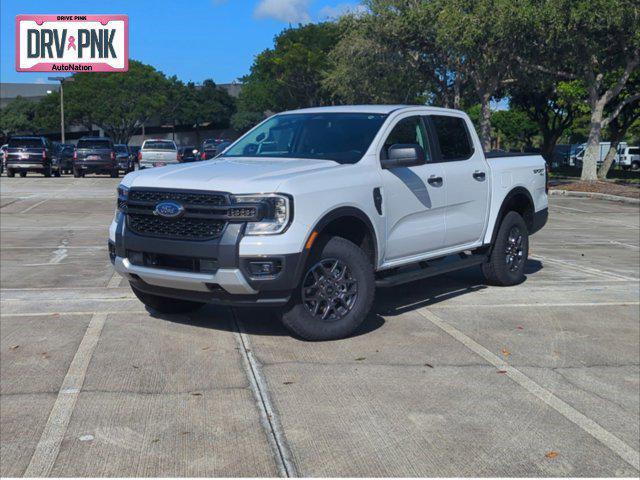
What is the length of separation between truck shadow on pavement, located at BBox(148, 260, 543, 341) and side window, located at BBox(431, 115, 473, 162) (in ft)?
4.98

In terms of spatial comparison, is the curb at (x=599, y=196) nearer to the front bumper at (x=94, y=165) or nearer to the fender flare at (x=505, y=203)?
the fender flare at (x=505, y=203)

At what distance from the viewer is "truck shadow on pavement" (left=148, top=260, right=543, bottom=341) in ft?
23.7

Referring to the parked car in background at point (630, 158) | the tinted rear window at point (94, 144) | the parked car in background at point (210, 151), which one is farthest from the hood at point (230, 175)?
the parked car in background at point (630, 158)

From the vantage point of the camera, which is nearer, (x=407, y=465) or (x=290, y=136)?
(x=407, y=465)

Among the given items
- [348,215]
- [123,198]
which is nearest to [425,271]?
[348,215]

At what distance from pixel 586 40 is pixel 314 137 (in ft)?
77.0

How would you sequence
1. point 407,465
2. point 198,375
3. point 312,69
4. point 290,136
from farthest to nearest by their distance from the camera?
point 312,69, point 290,136, point 198,375, point 407,465

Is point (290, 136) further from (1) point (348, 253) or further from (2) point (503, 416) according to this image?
(2) point (503, 416)

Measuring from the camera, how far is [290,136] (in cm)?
782

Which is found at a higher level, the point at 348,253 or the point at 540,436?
the point at 348,253

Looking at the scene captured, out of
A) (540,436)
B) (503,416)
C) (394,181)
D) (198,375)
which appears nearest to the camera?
(540,436)

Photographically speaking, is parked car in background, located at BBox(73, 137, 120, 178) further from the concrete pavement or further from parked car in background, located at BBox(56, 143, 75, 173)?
the concrete pavement

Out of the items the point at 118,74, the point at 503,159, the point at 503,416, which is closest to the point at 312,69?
the point at 118,74

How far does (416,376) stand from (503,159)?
13.5 ft
